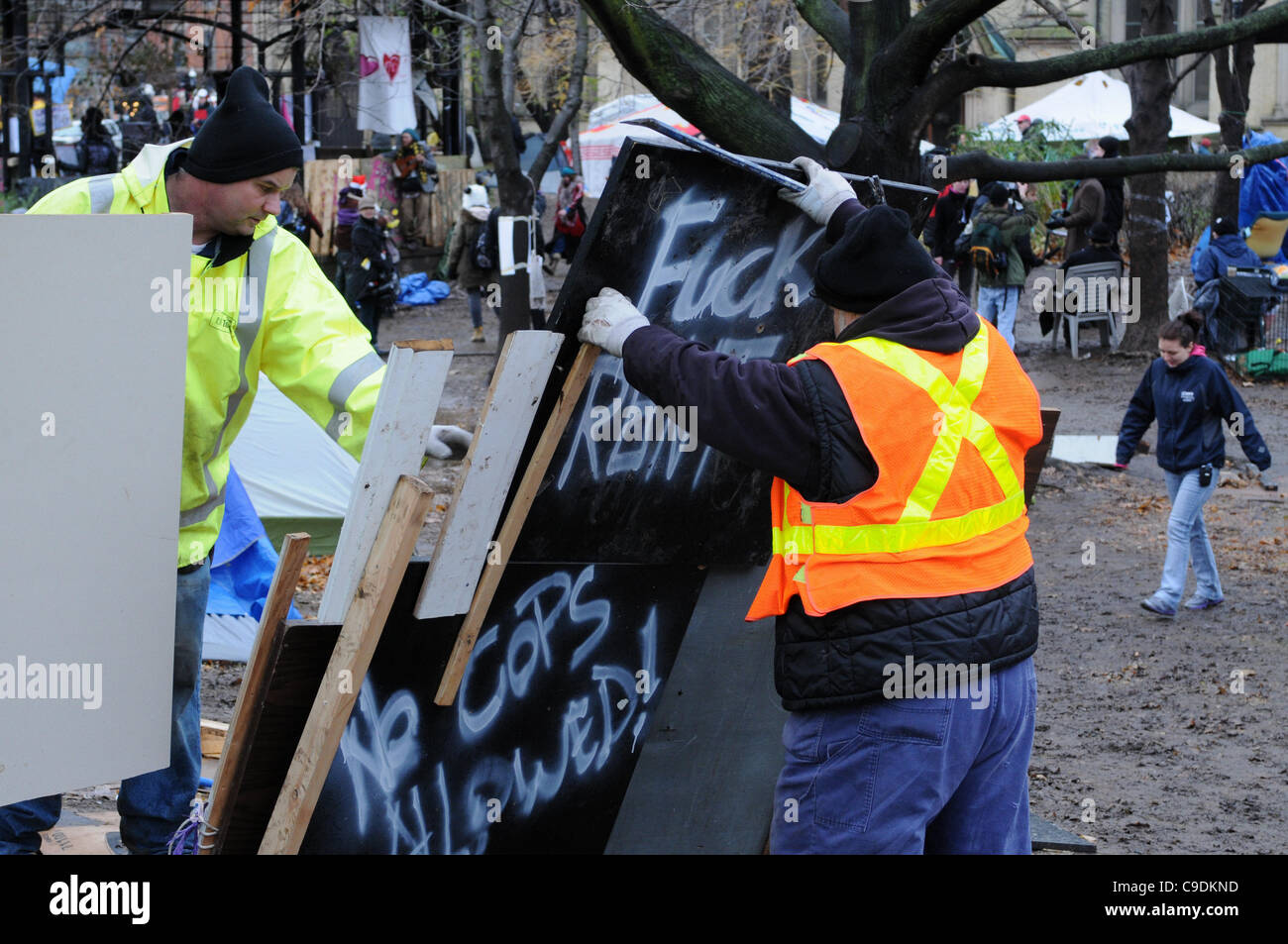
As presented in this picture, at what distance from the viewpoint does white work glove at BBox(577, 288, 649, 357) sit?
9.60 feet

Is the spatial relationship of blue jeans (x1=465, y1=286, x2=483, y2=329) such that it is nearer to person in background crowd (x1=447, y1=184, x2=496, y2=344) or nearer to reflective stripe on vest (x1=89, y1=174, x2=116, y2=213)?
person in background crowd (x1=447, y1=184, x2=496, y2=344)

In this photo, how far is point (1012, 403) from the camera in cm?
285

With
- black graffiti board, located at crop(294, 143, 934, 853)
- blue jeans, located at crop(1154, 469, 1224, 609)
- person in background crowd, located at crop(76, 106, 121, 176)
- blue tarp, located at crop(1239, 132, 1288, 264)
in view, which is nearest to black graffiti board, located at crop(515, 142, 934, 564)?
black graffiti board, located at crop(294, 143, 934, 853)

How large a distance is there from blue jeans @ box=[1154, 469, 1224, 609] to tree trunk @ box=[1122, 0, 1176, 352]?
6575 millimetres

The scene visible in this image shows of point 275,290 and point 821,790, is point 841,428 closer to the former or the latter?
point 821,790

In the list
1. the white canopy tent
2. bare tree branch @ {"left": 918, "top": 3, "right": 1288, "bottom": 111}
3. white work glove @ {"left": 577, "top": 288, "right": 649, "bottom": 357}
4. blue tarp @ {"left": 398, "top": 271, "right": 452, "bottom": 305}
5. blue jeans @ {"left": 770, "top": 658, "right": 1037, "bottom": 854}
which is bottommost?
blue tarp @ {"left": 398, "top": 271, "right": 452, "bottom": 305}

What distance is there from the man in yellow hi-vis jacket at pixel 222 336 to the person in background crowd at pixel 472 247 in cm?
1272

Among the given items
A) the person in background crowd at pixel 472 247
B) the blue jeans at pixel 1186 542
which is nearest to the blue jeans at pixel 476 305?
the person in background crowd at pixel 472 247

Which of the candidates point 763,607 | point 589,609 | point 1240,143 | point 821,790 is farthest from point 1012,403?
point 1240,143

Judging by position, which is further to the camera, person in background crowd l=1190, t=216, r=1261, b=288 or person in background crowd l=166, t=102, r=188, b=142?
person in background crowd l=166, t=102, r=188, b=142

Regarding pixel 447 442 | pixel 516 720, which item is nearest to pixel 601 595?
pixel 516 720

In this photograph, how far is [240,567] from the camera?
617 cm

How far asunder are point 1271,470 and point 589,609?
8.67 m

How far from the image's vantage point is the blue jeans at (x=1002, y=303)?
1416cm
